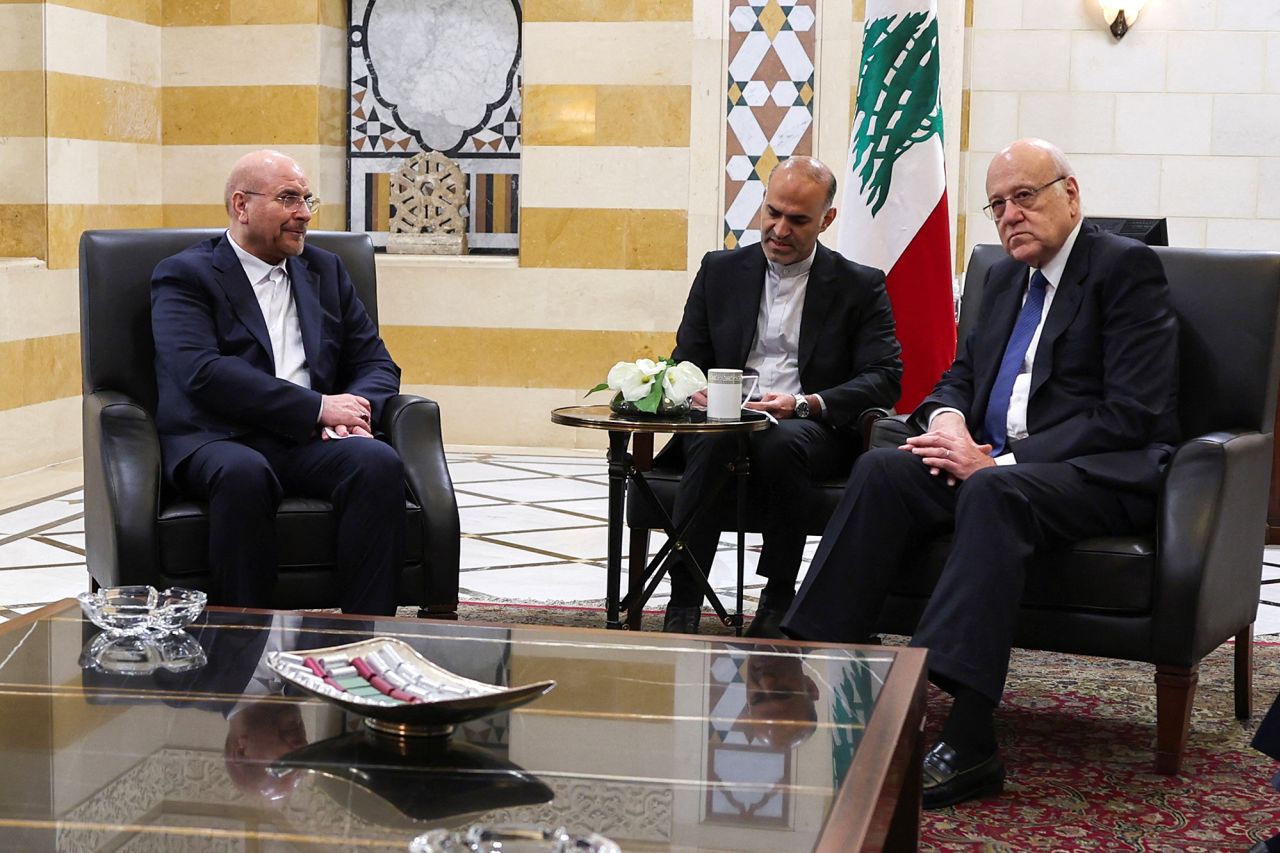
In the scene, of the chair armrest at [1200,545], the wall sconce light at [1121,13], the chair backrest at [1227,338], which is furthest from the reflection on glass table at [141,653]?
the wall sconce light at [1121,13]

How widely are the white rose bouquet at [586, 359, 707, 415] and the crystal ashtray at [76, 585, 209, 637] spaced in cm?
139

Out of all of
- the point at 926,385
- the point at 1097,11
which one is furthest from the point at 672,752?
the point at 1097,11

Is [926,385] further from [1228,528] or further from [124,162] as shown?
[124,162]

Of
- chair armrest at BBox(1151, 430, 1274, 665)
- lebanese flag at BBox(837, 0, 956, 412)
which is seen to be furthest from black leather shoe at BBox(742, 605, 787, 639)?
lebanese flag at BBox(837, 0, 956, 412)

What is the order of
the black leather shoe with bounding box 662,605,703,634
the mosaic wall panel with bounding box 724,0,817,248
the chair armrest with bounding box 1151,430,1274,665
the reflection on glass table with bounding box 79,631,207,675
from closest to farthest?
the reflection on glass table with bounding box 79,631,207,675, the chair armrest with bounding box 1151,430,1274,665, the black leather shoe with bounding box 662,605,703,634, the mosaic wall panel with bounding box 724,0,817,248

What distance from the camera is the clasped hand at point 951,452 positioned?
3223 mm

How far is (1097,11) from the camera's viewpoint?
7.89 meters

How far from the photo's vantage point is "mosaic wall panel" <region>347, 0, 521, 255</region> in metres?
7.77

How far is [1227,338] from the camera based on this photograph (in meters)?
3.39

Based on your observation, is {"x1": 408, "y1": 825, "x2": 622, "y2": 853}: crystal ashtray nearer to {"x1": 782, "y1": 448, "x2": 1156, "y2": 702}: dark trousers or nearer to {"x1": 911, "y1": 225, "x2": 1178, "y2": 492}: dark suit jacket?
{"x1": 782, "y1": 448, "x2": 1156, "y2": 702}: dark trousers

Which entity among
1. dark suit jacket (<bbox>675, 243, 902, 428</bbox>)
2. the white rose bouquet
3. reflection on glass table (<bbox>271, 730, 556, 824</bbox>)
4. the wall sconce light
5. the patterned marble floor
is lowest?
the patterned marble floor

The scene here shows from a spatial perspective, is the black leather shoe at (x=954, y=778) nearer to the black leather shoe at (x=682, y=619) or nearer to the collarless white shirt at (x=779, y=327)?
the black leather shoe at (x=682, y=619)

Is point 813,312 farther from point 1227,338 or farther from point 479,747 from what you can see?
point 479,747

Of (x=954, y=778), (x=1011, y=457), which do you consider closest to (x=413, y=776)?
(x=954, y=778)
